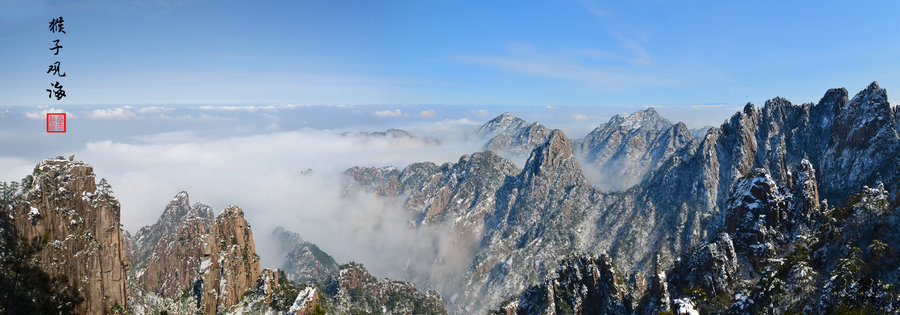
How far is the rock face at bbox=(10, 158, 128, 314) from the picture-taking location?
70.6 meters

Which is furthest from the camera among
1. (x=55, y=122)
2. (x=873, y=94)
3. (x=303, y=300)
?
(x=873, y=94)

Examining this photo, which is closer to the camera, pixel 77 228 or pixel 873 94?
pixel 77 228

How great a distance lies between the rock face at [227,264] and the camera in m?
113

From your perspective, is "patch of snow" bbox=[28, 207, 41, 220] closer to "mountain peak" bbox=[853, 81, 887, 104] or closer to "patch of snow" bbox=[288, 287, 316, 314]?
"patch of snow" bbox=[288, 287, 316, 314]

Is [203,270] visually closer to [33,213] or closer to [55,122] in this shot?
[33,213]

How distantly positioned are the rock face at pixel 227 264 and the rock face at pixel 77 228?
29.6 meters

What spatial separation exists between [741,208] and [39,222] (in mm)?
150433

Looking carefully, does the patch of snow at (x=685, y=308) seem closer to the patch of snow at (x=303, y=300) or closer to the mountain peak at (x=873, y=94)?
the patch of snow at (x=303, y=300)

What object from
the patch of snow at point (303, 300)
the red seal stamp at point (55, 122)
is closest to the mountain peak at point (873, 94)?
the patch of snow at point (303, 300)

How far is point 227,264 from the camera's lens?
11756 centimetres

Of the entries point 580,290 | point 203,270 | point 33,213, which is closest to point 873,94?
point 580,290

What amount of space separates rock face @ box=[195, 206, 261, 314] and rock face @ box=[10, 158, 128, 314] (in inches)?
1163

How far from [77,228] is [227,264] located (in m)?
45.5

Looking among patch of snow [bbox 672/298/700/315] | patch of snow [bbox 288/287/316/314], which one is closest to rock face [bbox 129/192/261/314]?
patch of snow [bbox 288/287/316/314]
